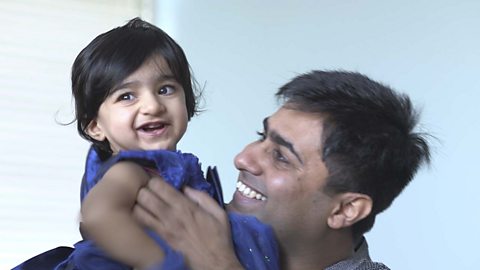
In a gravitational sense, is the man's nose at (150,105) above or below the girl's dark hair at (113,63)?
below

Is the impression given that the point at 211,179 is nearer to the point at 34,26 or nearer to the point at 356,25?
the point at 356,25

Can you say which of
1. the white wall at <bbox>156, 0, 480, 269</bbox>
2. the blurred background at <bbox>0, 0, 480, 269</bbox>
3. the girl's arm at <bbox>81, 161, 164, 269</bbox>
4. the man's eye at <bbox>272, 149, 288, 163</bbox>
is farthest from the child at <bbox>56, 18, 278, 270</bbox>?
the blurred background at <bbox>0, 0, 480, 269</bbox>

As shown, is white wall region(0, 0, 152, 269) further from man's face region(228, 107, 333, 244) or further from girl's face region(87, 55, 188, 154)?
man's face region(228, 107, 333, 244)

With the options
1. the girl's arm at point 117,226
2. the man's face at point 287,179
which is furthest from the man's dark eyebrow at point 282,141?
the girl's arm at point 117,226

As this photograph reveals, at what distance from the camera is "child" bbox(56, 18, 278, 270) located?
1142 millimetres

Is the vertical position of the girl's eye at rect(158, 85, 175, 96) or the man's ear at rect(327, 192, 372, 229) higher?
the girl's eye at rect(158, 85, 175, 96)

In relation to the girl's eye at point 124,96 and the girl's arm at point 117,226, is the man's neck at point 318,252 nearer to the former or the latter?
the girl's arm at point 117,226

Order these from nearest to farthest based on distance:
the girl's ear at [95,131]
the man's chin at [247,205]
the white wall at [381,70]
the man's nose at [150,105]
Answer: the man's chin at [247,205] < the man's nose at [150,105] < the girl's ear at [95,131] < the white wall at [381,70]

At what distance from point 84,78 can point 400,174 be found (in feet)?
2.16

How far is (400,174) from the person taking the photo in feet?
4.64

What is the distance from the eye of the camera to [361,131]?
1.34 m

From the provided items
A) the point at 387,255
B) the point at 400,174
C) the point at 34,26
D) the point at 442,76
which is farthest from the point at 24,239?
the point at 400,174

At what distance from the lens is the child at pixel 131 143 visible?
1142mm

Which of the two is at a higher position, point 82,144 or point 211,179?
point 211,179
